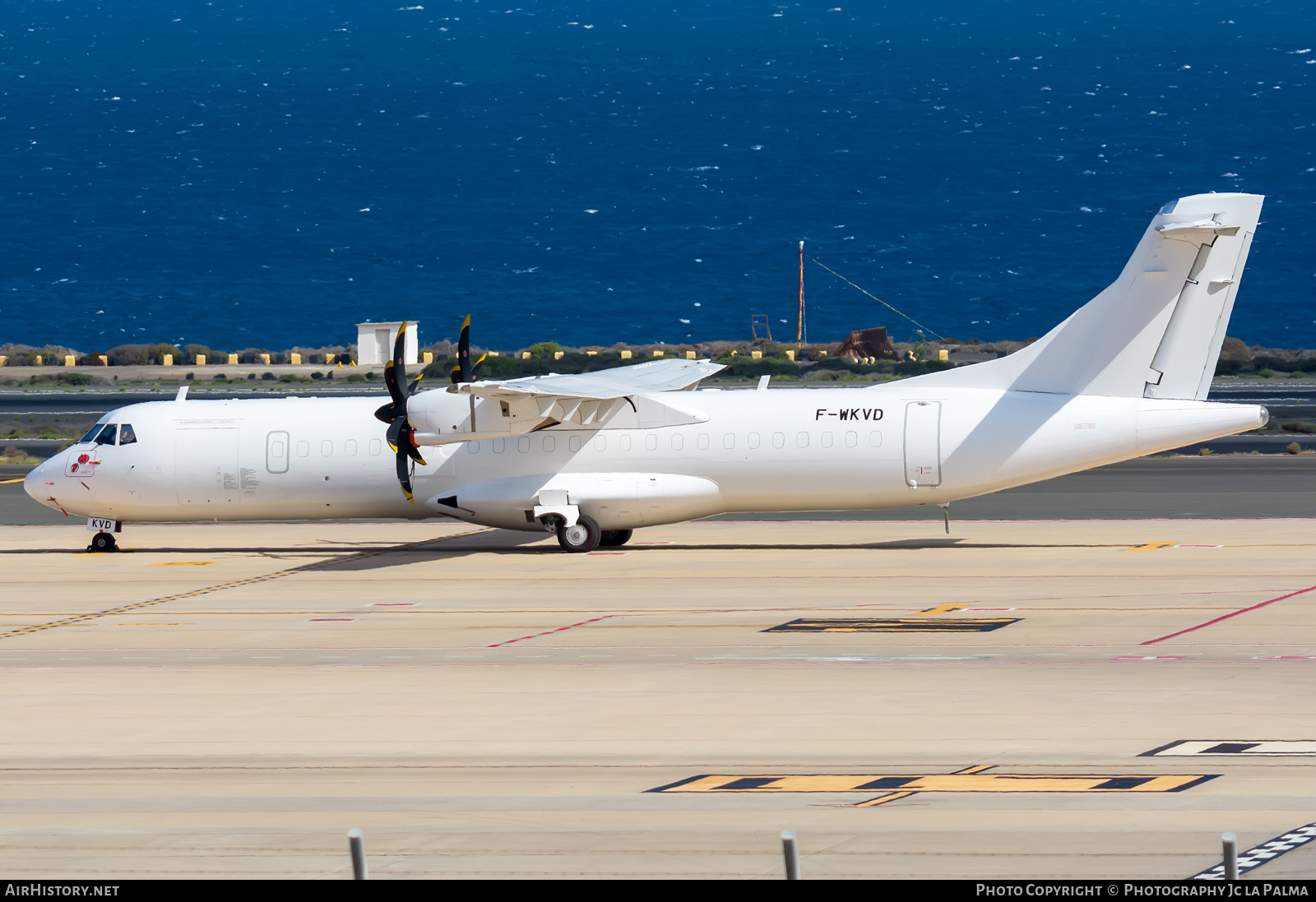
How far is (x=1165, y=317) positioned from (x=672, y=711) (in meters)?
17.4

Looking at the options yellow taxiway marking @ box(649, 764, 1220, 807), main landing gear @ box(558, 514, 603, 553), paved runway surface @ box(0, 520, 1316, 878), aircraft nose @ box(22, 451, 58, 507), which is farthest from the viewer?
aircraft nose @ box(22, 451, 58, 507)

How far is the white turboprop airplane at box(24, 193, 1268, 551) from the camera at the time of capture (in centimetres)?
3098

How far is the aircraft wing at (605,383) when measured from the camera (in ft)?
103

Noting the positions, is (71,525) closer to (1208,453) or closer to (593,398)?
(593,398)

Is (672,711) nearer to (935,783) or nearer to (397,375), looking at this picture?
(935,783)

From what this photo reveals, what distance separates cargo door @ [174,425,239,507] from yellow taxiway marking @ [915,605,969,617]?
17.2 metres

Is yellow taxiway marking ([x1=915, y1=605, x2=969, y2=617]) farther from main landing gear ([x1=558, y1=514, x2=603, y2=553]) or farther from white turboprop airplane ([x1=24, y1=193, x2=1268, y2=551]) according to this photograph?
main landing gear ([x1=558, y1=514, x2=603, y2=553])

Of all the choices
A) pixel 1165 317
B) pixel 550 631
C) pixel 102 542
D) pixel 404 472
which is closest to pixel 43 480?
pixel 102 542

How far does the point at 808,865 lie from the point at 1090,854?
2087 millimetres

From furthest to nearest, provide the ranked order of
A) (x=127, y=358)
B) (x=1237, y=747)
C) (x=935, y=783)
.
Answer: (x=127, y=358) → (x=1237, y=747) → (x=935, y=783)

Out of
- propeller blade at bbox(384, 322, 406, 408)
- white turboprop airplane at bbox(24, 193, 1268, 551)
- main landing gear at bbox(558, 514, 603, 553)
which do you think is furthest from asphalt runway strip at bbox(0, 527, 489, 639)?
main landing gear at bbox(558, 514, 603, 553)

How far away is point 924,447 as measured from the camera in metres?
31.9

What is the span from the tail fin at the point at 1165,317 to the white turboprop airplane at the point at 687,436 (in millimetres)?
37
